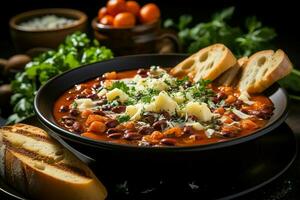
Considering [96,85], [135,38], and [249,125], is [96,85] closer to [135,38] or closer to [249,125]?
[249,125]

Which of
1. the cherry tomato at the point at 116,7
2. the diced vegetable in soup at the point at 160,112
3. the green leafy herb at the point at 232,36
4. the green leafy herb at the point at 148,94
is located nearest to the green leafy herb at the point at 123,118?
the diced vegetable in soup at the point at 160,112

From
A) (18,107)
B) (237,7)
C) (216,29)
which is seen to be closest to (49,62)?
(18,107)

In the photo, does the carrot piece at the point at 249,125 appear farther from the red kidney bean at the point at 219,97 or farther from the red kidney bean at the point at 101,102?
the red kidney bean at the point at 101,102

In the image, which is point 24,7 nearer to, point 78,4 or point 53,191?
point 78,4

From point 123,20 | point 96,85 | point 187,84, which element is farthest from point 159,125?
point 123,20

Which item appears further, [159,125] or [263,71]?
[263,71]
